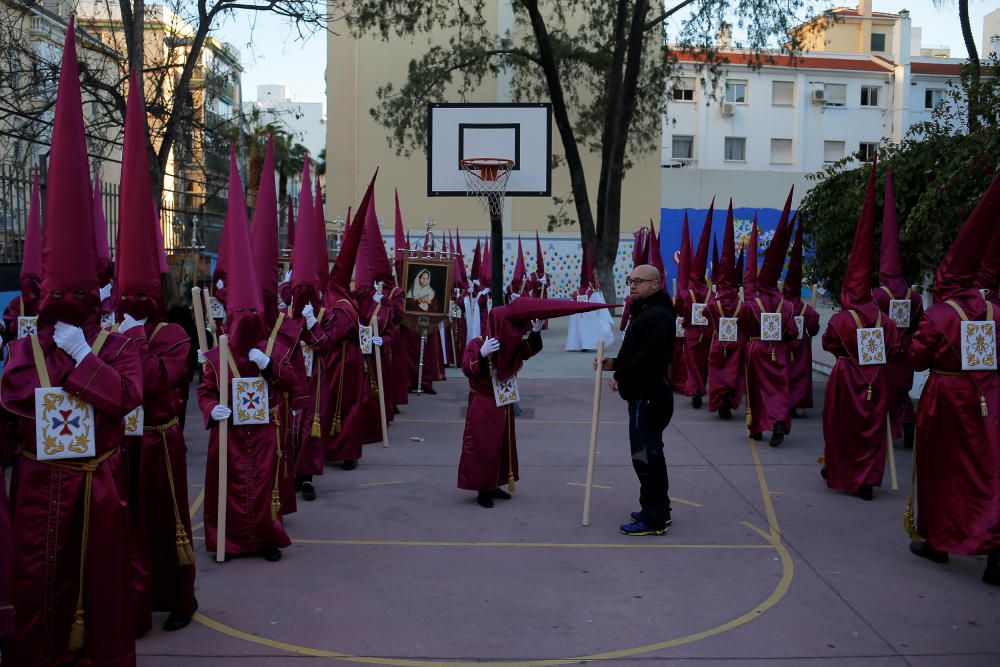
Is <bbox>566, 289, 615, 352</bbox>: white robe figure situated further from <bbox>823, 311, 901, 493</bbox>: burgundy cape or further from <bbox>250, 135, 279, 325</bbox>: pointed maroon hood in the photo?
<bbox>250, 135, 279, 325</bbox>: pointed maroon hood

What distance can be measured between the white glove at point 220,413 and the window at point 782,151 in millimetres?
44151

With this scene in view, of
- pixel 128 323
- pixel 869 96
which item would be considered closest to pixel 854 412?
pixel 128 323

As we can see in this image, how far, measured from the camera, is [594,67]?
1042 inches

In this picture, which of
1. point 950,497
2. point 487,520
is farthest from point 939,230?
point 487,520

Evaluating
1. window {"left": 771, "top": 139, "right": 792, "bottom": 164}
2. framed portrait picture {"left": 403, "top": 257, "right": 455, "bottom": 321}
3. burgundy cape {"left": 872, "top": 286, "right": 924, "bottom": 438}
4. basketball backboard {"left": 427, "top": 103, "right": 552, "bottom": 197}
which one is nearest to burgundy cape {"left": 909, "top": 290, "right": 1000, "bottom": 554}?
burgundy cape {"left": 872, "top": 286, "right": 924, "bottom": 438}

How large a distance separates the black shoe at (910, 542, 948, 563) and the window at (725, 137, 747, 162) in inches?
1643

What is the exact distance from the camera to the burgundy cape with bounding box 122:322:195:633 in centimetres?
512

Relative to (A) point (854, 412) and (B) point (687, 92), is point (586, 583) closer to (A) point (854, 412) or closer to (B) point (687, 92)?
(A) point (854, 412)

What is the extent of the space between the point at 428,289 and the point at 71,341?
9.02 metres

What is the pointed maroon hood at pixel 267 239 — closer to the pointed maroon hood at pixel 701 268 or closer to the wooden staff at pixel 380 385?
the wooden staff at pixel 380 385

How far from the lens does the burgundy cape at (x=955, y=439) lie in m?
6.29

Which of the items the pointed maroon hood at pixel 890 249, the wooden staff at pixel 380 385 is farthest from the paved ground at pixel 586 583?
the pointed maroon hood at pixel 890 249

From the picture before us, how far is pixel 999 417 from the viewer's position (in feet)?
20.8

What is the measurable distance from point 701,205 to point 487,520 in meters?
31.6
